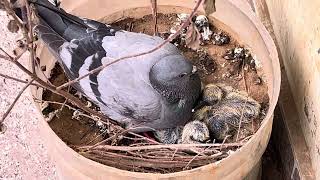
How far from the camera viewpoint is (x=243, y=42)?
1.94 metres

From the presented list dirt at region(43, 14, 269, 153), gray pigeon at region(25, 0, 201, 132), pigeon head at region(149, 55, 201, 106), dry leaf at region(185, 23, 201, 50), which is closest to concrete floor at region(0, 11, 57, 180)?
dirt at region(43, 14, 269, 153)

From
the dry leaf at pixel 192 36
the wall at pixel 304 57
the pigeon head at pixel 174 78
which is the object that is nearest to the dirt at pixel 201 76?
the wall at pixel 304 57

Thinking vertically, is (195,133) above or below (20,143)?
above

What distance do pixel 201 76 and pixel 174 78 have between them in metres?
0.25

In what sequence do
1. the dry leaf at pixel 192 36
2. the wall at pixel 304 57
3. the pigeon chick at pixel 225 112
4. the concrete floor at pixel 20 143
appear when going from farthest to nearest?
the concrete floor at pixel 20 143 < the pigeon chick at pixel 225 112 < the wall at pixel 304 57 < the dry leaf at pixel 192 36

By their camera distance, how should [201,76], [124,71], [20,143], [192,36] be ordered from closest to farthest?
1. [192,36]
2. [124,71]
3. [201,76]
4. [20,143]

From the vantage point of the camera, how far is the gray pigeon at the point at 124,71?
5.55 ft

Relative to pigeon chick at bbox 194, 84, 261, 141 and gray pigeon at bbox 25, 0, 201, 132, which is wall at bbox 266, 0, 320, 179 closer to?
pigeon chick at bbox 194, 84, 261, 141

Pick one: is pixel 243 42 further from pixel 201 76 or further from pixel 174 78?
pixel 174 78

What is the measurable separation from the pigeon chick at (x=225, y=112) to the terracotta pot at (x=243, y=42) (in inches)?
2.9

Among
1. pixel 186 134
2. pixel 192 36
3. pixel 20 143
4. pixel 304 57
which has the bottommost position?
pixel 20 143

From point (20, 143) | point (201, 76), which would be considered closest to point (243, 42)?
point (201, 76)

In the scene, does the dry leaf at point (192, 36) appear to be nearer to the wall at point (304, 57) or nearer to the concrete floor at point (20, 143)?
the wall at point (304, 57)

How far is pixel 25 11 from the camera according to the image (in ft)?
4.75
